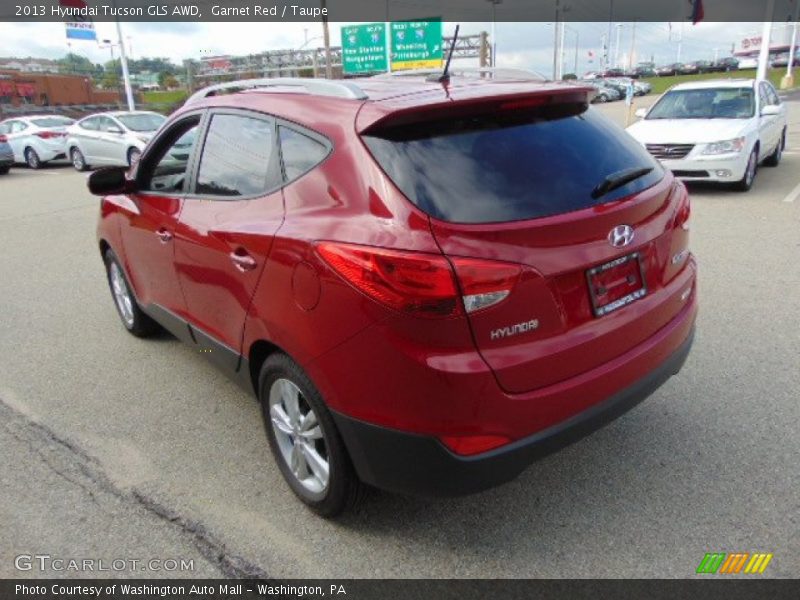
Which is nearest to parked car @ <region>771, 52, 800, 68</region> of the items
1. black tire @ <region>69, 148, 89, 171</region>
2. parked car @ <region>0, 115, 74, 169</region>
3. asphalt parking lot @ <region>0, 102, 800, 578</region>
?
parked car @ <region>0, 115, 74, 169</region>

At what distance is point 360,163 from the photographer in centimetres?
223

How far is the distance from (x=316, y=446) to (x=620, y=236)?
4.84ft

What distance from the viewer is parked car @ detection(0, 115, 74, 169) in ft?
62.2

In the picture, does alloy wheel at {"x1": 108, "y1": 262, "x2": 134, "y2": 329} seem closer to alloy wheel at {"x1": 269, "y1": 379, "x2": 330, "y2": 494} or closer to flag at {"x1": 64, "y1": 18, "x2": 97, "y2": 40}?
alloy wheel at {"x1": 269, "y1": 379, "x2": 330, "y2": 494}

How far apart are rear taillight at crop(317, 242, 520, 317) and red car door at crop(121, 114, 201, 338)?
173 cm

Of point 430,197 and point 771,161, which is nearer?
point 430,197

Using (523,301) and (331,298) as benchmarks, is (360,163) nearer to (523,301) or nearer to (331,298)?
(331,298)

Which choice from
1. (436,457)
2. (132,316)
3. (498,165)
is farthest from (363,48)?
(436,457)

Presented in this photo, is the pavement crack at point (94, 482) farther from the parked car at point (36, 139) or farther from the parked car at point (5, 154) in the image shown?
the parked car at point (36, 139)

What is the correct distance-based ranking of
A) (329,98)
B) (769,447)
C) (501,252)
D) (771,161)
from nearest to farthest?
1. (501,252)
2. (329,98)
3. (769,447)
4. (771,161)

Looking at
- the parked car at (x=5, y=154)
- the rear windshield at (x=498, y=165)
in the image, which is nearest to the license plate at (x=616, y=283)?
the rear windshield at (x=498, y=165)
